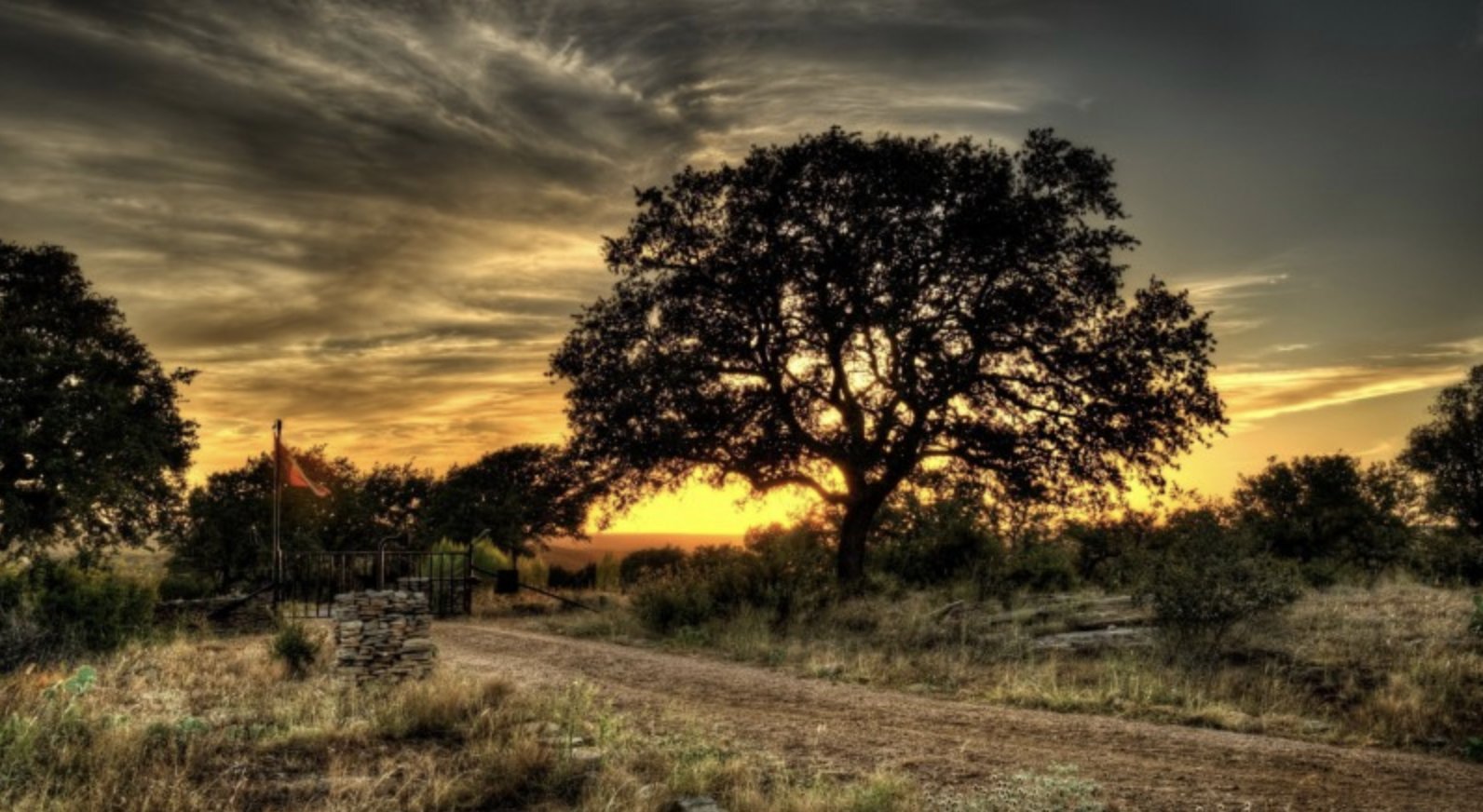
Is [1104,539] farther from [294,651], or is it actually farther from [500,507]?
[500,507]

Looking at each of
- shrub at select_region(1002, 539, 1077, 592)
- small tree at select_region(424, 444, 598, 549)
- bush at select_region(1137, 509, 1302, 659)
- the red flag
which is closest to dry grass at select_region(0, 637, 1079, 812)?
bush at select_region(1137, 509, 1302, 659)

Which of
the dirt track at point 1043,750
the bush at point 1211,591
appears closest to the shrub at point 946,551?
the bush at point 1211,591

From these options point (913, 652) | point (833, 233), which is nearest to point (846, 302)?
point (833, 233)

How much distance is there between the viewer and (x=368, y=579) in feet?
110

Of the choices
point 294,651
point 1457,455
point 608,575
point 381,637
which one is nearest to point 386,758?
point 381,637

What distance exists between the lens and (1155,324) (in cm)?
2347

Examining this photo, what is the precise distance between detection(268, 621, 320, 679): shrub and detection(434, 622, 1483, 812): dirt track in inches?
159

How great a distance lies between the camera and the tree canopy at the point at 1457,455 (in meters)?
44.0

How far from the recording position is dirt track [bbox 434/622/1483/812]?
8.50m

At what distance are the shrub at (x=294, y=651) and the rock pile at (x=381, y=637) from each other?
1.70m

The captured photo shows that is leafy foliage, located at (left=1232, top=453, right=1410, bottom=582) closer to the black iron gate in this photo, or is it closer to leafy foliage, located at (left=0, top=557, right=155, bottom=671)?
the black iron gate

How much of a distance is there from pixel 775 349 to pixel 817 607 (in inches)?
242

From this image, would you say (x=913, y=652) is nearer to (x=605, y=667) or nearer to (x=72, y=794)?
(x=605, y=667)

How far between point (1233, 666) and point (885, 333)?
1100 centimetres
